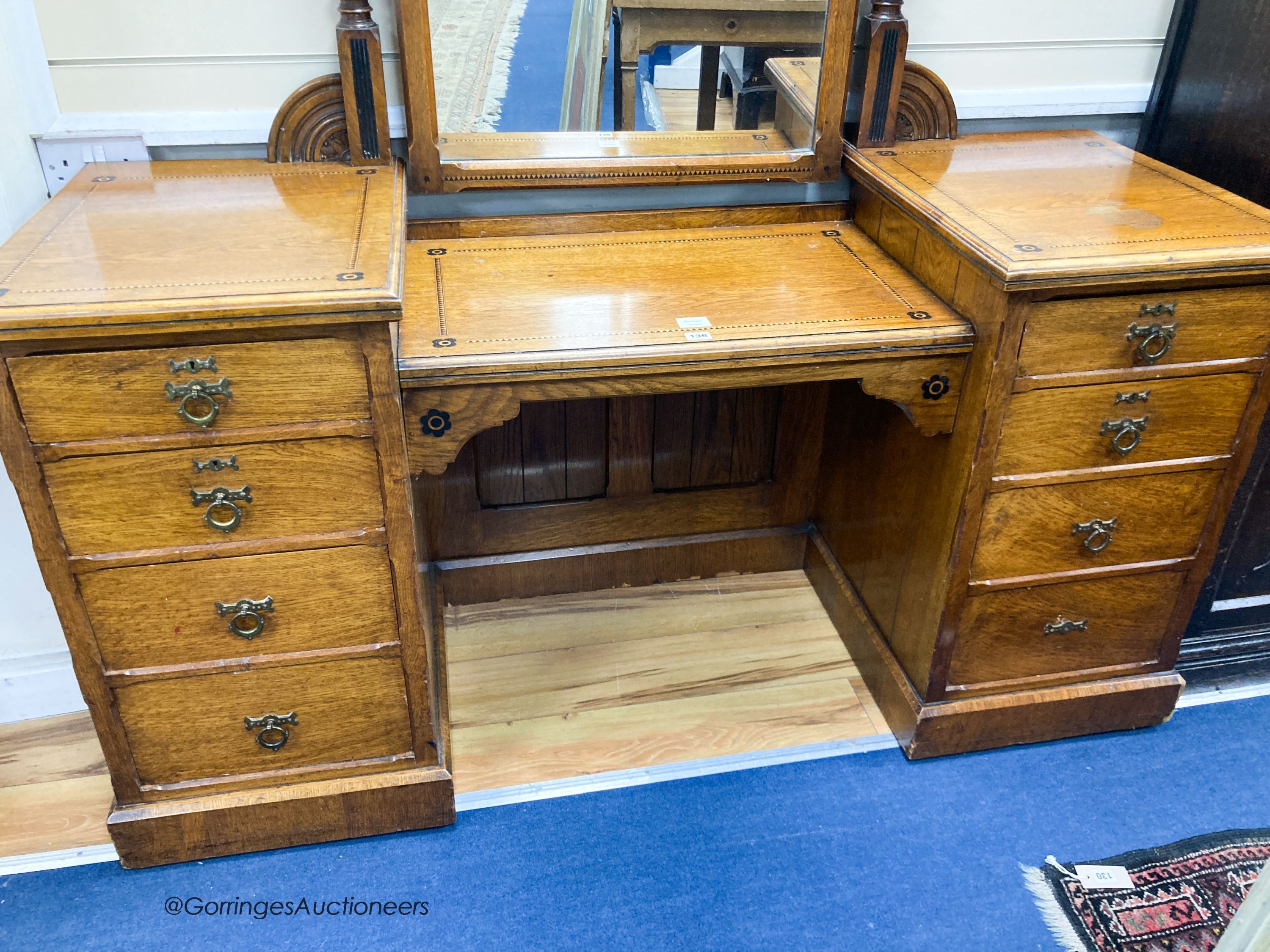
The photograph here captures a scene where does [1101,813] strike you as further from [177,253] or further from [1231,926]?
[177,253]

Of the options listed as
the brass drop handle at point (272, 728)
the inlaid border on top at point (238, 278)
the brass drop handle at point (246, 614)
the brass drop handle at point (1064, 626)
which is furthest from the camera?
the brass drop handle at point (1064, 626)

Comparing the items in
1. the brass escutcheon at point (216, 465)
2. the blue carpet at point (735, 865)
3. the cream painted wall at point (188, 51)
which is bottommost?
the blue carpet at point (735, 865)

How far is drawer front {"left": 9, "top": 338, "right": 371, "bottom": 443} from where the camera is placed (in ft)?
4.09

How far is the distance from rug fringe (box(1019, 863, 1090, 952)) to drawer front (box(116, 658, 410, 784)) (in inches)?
42.6

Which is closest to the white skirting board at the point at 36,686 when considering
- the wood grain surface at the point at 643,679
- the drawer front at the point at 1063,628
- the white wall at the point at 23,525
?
the white wall at the point at 23,525

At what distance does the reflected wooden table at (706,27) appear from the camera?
5.69 feet

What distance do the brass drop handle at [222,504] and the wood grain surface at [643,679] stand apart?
2.29ft

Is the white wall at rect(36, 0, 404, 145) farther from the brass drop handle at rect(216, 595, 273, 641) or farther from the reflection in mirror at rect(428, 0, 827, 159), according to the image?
the brass drop handle at rect(216, 595, 273, 641)

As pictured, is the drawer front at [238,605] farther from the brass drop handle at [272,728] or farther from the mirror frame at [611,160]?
the mirror frame at [611,160]

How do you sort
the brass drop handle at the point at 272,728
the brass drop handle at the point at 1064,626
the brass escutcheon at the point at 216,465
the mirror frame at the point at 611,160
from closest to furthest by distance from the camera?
the brass escutcheon at the point at 216,465 < the brass drop handle at the point at 272,728 < the mirror frame at the point at 611,160 < the brass drop handle at the point at 1064,626

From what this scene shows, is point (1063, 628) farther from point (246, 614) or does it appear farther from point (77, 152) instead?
point (77, 152)

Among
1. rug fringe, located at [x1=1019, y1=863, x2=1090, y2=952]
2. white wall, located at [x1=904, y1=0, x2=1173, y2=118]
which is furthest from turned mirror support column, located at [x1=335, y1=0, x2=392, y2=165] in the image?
rug fringe, located at [x1=1019, y1=863, x2=1090, y2=952]

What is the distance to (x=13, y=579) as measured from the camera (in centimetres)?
178

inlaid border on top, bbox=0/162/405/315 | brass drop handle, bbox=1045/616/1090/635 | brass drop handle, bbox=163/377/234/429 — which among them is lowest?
brass drop handle, bbox=1045/616/1090/635
